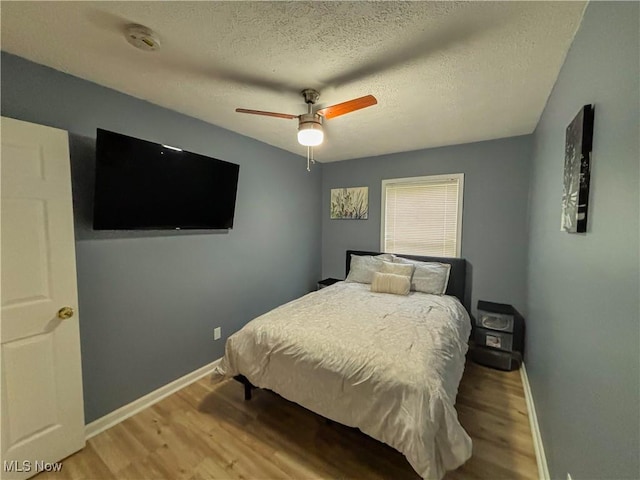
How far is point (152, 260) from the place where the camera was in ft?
7.27

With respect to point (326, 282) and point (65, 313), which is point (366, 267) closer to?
point (326, 282)

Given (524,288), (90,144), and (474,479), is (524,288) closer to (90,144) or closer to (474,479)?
(474,479)

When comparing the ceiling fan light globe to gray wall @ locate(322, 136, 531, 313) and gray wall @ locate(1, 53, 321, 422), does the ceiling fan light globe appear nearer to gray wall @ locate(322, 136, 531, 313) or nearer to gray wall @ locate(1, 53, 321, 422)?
gray wall @ locate(1, 53, 321, 422)

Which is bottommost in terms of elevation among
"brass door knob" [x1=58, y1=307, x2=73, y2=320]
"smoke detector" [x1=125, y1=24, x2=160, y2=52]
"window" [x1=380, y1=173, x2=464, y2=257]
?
"brass door knob" [x1=58, y1=307, x2=73, y2=320]

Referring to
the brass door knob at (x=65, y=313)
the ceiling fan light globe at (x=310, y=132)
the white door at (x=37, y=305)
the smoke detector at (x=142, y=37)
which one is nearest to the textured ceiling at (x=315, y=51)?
the smoke detector at (x=142, y=37)

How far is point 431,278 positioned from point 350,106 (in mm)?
2237

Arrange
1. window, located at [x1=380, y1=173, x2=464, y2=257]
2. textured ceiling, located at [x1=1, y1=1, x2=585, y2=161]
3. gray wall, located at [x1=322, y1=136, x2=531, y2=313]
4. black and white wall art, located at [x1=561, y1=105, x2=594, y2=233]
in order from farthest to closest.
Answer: window, located at [x1=380, y1=173, x2=464, y2=257], gray wall, located at [x1=322, y1=136, x2=531, y2=313], textured ceiling, located at [x1=1, y1=1, x2=585, y2=161], black and white wall art, located at [x1=561, y1=105, x2=594, y2=233]

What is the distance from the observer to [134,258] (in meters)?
2.10

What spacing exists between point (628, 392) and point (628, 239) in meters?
0.42

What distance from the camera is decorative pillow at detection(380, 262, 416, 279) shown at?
3.14m

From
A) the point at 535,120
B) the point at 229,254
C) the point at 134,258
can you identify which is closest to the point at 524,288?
the point at 535,120

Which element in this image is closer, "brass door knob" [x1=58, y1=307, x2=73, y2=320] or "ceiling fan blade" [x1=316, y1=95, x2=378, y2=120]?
"ceiling fan blade" [x1=316, y1=95, x2=378, y2=120]

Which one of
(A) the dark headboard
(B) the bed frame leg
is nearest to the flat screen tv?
(B) the bed frame leg

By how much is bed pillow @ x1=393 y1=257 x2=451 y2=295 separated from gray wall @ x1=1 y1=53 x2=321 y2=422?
70.1 inches
